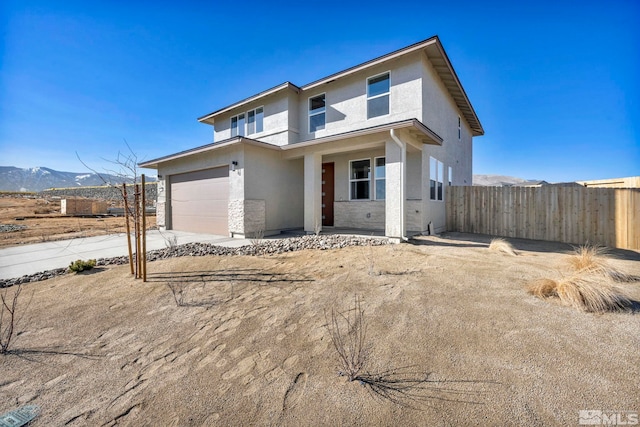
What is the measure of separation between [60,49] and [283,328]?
1191 centimetres

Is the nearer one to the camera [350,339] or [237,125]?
[350,339]

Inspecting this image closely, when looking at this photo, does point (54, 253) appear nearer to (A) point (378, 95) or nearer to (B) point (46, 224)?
(B) point (46, 224)

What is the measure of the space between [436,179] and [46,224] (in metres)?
20.1

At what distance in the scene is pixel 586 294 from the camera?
2.99m

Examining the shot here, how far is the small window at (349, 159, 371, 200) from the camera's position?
10.0 m

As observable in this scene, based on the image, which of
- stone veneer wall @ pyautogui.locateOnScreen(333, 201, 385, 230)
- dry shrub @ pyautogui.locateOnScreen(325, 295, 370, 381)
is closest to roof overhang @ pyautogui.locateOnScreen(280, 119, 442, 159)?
stone veneer wall @ pyautogui.locateOnScreen(333, 201, 385, 230)

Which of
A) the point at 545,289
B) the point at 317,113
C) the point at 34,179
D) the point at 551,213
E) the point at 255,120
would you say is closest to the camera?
the point at 545,289

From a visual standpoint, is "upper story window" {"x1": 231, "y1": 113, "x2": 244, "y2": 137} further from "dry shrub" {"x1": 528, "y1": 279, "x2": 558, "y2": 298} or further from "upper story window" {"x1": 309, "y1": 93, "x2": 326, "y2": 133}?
"dry shrub" {"x1": 528, "y1": 279, "x2": 558, "y2": 298}

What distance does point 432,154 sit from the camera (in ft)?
31.4

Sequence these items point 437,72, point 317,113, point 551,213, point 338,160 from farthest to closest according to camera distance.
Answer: point 317,113 → point 338,160 → point 437,72 → point 551,213

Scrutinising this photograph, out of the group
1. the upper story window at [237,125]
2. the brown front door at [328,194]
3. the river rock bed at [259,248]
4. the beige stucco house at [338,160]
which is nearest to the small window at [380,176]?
the beige stucco house at [338,160]

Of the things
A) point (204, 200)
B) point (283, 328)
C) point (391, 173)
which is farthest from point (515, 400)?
point (204, 200)

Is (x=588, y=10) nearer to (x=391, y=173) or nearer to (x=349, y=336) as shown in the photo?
(x=391, y=173)

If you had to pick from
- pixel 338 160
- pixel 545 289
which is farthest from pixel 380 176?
pixel 545 289
